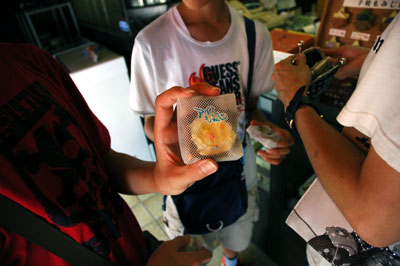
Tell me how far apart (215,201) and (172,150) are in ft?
1.93

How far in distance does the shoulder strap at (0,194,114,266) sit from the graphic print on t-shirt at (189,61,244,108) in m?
0.77

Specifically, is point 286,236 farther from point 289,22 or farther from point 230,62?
point 289,22

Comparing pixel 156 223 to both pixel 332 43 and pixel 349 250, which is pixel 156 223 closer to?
pixel 349 250

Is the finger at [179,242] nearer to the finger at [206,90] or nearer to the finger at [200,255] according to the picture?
the finger at [200,255]

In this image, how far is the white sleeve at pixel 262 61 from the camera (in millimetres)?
1179

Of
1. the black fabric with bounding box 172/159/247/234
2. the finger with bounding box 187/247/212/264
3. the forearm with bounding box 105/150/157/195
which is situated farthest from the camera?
the black fabric with bounding box 172/159/247/234

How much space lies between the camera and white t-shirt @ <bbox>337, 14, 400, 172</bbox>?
50 centimetres

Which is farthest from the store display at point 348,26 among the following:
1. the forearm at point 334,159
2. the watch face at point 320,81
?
the forearm at point 334,159

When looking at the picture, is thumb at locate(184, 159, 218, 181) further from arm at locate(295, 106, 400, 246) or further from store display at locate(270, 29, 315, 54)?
store display at locate(270, 29, 315, 54)

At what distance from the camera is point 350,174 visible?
2.09 ft

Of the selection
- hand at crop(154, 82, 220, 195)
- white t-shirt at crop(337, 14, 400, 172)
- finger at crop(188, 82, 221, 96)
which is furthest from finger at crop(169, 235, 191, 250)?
white t-shirt at crop(337, 14, 400, 172)

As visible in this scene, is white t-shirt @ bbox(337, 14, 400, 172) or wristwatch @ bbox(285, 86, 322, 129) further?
wristwatch @ bbox(285, 86, 322, 129)

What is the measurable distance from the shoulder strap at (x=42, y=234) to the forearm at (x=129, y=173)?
32 centimetres

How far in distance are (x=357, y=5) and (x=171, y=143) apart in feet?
2.69
